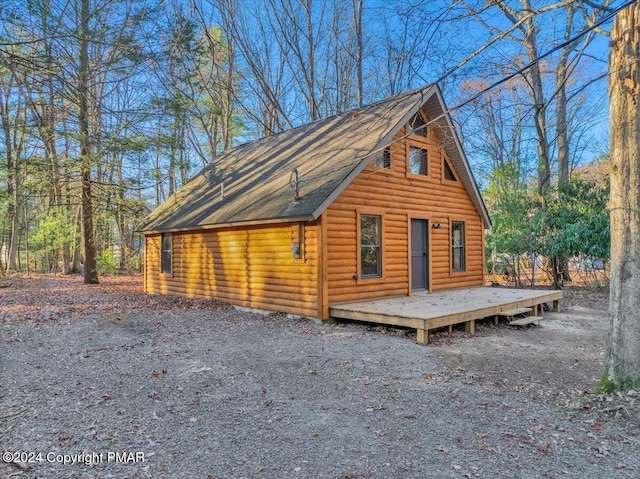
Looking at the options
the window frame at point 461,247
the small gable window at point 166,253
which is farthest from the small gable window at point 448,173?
the small gable window at point 166,253

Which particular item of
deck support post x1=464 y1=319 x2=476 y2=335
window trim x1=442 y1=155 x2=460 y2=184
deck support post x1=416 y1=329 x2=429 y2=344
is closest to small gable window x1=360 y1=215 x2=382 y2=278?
deck support post x1=464 y1=319 x2=476 y2=335

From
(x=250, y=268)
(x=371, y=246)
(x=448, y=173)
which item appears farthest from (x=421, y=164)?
(x=250, y=268)

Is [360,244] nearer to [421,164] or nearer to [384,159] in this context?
[384,159]

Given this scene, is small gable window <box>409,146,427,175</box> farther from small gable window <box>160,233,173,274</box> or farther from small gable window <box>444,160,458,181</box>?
small gable window <box>160,233,173,274</box>

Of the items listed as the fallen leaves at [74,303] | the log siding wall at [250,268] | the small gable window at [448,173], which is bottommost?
the fallen leaves at [74,303]

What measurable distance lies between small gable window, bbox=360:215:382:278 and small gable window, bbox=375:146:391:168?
1.29 metres

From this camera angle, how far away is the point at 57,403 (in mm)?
4215

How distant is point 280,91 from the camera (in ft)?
66.9

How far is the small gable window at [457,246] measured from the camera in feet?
40.7

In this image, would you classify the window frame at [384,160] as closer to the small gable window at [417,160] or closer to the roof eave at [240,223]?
the small gable window at [417,160]

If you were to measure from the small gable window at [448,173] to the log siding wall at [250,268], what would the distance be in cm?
549

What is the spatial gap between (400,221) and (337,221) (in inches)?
86.8

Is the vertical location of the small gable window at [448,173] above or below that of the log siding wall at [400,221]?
above

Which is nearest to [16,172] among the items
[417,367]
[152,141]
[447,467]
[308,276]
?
[152,141]
